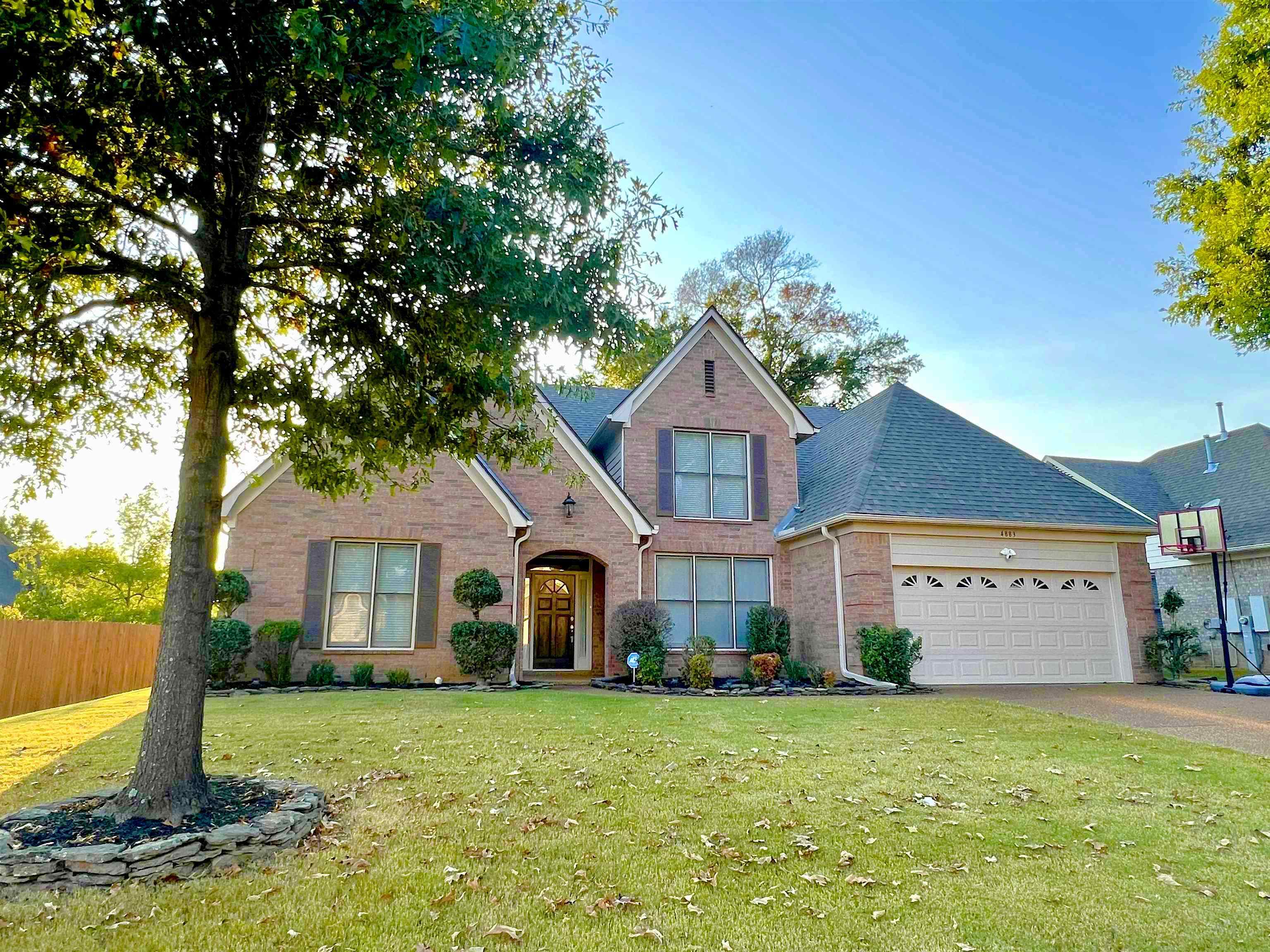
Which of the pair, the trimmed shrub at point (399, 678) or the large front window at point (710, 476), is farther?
the large front window at point (710, 476)

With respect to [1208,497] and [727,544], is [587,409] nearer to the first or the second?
[727,544]

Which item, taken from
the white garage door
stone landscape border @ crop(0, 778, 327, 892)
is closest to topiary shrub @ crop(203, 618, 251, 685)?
stone landscape border @ crop(0, 778, 327, 892)

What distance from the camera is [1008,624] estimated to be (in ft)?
48.0

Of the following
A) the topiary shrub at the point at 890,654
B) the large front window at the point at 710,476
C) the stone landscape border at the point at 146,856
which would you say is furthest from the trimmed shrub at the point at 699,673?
the stone landscape border at the point at 146,856

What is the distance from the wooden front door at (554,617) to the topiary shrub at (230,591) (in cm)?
610

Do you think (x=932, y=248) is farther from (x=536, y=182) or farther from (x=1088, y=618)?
(x=536, y=182)

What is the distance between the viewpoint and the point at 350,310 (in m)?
6.92

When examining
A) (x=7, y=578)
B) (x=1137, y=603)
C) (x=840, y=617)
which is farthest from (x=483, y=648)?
(x=7, y=578)

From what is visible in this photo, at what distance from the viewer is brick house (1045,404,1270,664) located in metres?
18.9

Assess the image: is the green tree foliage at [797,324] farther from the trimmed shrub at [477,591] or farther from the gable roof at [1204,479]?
the trimmed shrub at [477,591]

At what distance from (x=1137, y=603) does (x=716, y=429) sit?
9.00m

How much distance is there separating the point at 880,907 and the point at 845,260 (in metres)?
16.6

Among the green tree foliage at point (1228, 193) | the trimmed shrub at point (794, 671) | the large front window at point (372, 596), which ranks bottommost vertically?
the trimmed shrub at point (794, 671)

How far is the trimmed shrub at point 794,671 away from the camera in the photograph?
14.9 meters
